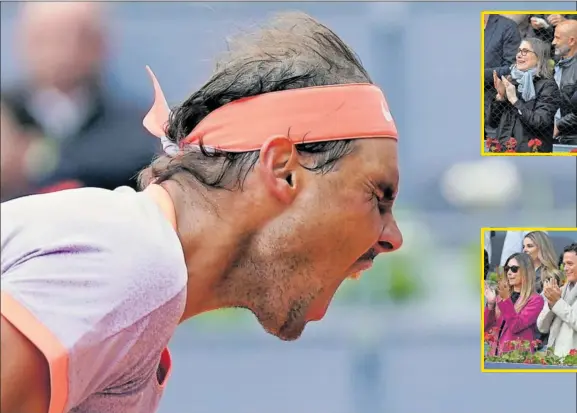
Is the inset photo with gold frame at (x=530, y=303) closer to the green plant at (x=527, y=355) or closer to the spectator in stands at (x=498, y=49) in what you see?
the green plant at (x=527, y=355)

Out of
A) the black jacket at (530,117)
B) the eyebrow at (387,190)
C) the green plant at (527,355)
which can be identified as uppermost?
the black jacket at (530,117)

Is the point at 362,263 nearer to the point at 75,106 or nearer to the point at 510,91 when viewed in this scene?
the point at 510,91

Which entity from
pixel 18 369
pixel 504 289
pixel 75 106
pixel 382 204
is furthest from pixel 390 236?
pixel 75 106

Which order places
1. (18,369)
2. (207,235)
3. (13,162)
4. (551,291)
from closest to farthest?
(18,369) < (207,235) < (551,291) < (13,162)

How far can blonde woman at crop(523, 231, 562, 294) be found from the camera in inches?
37.9

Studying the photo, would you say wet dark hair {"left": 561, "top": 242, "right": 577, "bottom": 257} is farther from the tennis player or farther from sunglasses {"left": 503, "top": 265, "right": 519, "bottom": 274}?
the tennis player

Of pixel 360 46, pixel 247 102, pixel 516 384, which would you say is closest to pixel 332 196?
pixel 247 102

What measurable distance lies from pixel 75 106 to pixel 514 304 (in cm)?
61

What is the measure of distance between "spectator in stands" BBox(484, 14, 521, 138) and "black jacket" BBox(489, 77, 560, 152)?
1 cm

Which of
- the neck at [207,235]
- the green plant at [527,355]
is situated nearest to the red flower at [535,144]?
the green plant at [527,355]

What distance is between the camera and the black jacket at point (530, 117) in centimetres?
98

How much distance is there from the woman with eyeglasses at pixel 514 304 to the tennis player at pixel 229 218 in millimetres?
380

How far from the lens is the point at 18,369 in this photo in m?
0.43

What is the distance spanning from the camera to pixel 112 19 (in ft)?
3.82
